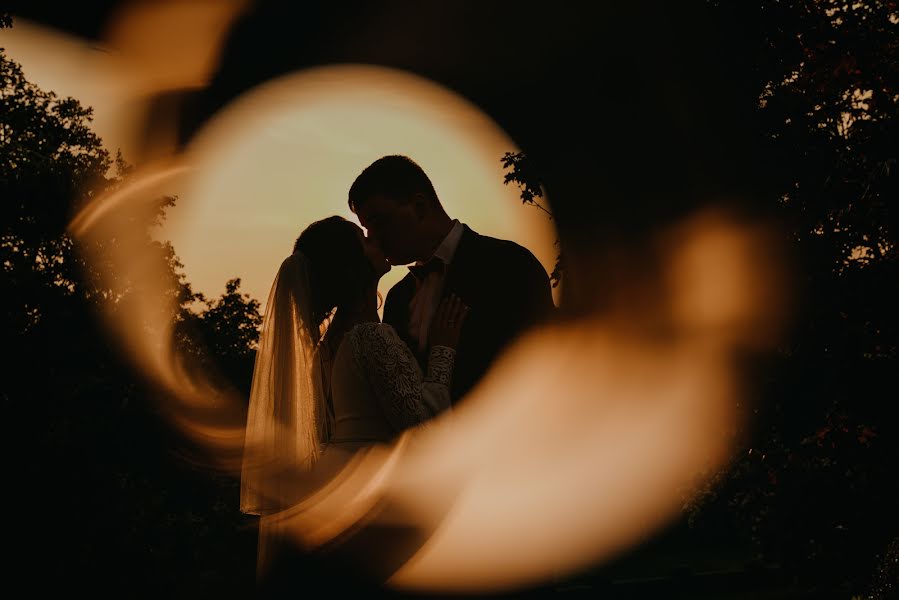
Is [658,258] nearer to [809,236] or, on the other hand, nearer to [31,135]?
[809,236]

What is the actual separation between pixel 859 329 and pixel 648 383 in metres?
3.63

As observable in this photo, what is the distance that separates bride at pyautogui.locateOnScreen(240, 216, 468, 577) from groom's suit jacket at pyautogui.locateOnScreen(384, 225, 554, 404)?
0.29 feet

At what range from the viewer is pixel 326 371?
5.73 m

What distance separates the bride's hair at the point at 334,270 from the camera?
5602mm

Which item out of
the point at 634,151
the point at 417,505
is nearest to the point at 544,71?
the point at 634,151

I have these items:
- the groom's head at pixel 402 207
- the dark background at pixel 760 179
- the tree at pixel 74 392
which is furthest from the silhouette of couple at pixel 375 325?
the tree at pixel 74 392

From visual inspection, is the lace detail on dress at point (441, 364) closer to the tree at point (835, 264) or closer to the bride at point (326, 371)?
the bride at point (326, 371)

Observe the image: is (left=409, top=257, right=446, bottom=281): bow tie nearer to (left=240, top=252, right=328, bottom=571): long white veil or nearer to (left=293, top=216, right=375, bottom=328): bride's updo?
(left=293, top=216, right=375, bottom=328): bride's updo

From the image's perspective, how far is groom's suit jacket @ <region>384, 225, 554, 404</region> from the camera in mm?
4754

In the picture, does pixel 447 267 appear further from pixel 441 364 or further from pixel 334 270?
pixel 334 270

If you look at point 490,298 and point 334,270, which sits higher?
point 334,270

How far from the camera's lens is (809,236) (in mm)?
15445

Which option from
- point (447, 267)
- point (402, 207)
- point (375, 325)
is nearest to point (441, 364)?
point (375, 325)

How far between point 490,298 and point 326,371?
1423 mm
